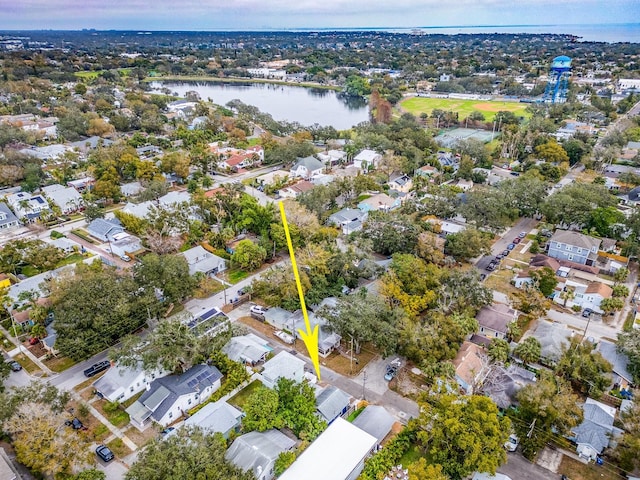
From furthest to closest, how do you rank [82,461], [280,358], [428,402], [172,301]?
1. [172,301]
2. [280,358]
3. [428,402]
4. [82,461]

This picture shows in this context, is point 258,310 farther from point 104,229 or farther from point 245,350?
point 104,229

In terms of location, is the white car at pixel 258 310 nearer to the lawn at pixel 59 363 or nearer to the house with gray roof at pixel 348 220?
the lawn at pixel 59 363

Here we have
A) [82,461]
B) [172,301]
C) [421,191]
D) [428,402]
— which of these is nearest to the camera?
[82,461]

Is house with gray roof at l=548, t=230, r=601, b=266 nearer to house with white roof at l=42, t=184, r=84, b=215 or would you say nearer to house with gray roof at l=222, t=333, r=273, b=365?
house with gray roof at l=222, t=333, r=273, b=365

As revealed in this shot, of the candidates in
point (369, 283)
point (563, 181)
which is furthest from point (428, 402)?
point (563, 181)

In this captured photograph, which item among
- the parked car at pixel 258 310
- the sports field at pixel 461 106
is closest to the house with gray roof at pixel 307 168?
the parked car at pixel 258 310

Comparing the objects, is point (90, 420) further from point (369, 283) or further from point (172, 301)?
point (369, 283)
